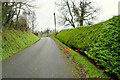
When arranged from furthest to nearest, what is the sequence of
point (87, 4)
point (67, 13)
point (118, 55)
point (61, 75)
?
point (67, 13) → point (87, 4) → point (61, 75) → point (118, 55)

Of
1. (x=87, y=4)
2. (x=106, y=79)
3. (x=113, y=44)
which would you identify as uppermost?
(x=87, y=4)

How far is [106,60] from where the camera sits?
3.54 m

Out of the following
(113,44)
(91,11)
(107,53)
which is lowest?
(107,53)

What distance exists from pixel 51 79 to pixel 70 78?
0.85 m

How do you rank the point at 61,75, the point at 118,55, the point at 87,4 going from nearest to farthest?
the point at 118,55 → the point at 61,75 → the point at 87,4

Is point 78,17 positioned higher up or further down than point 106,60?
higher up

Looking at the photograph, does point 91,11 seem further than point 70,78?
Yes

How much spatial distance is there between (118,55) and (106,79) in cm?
118

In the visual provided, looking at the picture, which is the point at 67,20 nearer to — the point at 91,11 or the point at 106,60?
the point at 91,11

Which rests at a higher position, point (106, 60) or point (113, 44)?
point (113, 44)

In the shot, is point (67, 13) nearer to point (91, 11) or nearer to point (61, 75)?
point (91, 11)

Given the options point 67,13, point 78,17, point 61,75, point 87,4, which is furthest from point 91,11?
point 61,75

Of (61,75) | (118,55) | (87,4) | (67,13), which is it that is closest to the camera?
(118,55)

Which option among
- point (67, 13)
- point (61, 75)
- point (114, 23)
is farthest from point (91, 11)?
point (61, 75)
